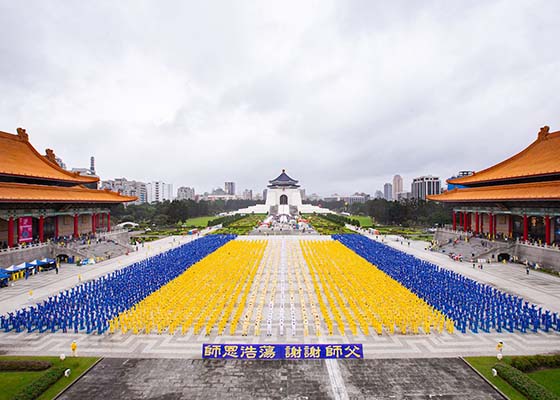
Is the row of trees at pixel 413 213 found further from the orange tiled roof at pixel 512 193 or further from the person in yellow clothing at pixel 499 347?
the person in yellow clothing at pixel 499 347

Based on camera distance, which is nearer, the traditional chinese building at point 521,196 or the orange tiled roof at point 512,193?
the orange tiled roof at point 512,193

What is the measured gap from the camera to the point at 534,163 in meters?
30.3

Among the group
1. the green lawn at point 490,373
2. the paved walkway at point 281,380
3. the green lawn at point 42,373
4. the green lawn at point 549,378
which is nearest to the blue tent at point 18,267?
the green lawn at point 42,373

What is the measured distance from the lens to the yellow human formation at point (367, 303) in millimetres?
13973

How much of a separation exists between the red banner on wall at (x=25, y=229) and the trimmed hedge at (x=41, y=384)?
21314 millimetres

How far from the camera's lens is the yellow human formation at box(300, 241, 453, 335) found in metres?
14.0

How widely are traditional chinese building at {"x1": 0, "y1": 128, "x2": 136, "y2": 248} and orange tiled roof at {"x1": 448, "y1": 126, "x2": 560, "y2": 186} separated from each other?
40.6 meters

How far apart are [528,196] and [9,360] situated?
109 feet

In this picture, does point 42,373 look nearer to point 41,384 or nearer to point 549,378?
point 41,384

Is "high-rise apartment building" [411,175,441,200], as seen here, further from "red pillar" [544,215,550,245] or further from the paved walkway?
the paved walkway

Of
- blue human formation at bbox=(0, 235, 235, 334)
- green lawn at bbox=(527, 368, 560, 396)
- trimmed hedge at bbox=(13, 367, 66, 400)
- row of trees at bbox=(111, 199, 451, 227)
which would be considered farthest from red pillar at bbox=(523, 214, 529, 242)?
trimmed hedge at bbox=(13, 367, 66, 400)

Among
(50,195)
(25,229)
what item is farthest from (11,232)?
(50,195)

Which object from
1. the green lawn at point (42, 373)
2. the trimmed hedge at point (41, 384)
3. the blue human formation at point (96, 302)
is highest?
the blue human formation at point (96, 302)

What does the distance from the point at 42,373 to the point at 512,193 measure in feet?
112
